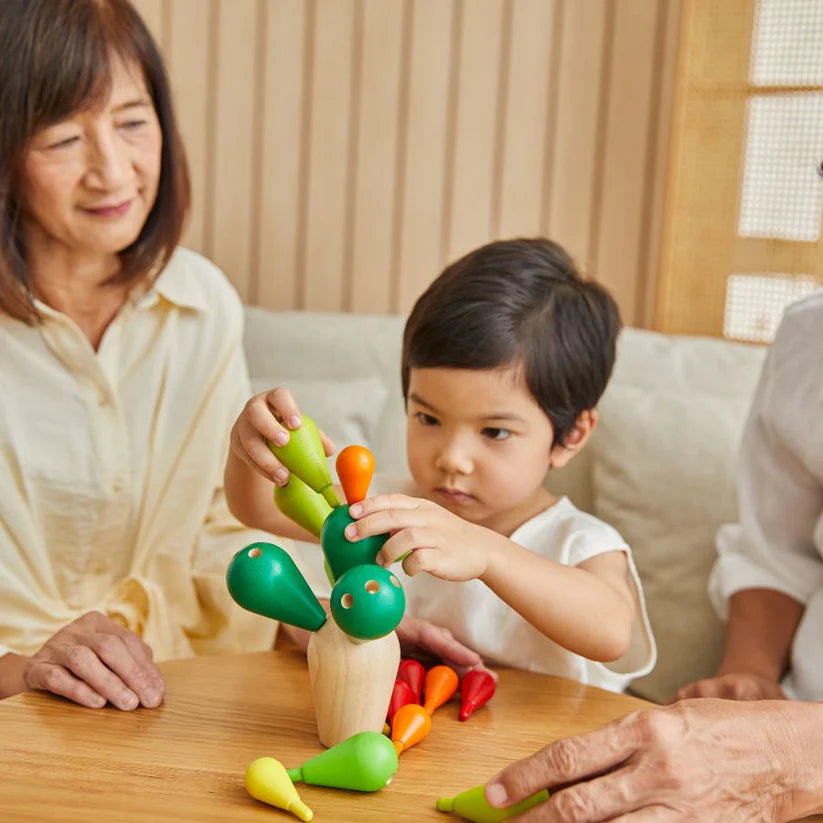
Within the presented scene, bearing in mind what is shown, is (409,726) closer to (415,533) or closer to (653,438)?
(415,533)

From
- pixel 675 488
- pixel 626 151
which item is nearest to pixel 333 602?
pixel 675 488

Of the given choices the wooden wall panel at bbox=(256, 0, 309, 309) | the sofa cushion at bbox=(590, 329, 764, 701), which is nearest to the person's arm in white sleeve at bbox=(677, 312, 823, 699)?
the sofa cushion at bbox=(590, 329, 764, 701)

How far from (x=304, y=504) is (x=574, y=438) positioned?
1.72 feet

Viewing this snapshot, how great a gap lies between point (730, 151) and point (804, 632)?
107 centimetres

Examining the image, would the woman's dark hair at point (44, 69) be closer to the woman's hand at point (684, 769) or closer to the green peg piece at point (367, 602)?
the green peg piece at point (367, 602)

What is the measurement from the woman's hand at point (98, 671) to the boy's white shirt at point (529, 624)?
374 millimetres

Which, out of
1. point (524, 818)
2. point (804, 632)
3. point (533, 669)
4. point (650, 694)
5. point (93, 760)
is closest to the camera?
point (524, 818)

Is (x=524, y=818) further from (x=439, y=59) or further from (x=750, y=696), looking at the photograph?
(x=439, y=59)

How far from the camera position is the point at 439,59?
240 cm

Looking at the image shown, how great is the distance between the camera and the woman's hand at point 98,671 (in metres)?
1.10

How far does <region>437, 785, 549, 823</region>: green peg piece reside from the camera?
0.87 m

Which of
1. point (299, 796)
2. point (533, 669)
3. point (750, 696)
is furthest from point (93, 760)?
point (750, 696)

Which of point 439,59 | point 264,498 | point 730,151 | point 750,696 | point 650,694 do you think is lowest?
point 650,694

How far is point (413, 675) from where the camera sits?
1.14 meters
